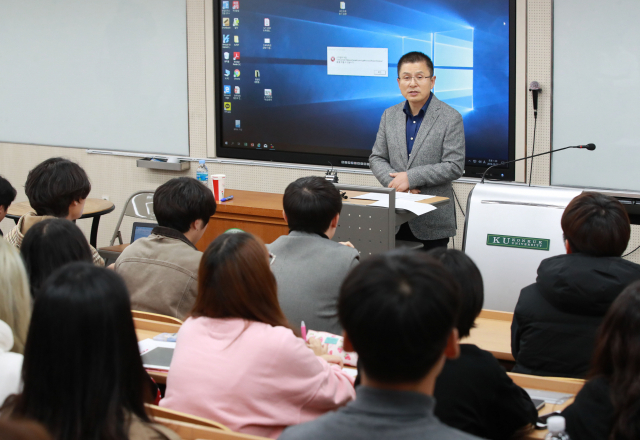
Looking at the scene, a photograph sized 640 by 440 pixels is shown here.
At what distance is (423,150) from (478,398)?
7.66 ft

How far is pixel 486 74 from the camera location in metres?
4.14

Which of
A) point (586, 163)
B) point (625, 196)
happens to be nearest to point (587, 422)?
point (625, 196)

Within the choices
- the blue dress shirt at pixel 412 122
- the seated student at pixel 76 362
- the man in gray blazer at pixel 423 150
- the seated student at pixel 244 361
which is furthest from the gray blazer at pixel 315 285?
the blue dress shirt at pixel 412 122

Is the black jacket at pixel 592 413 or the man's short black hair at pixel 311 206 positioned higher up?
the man's short black hair at pixel 311 206

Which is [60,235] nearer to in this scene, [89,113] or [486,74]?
[486,74]

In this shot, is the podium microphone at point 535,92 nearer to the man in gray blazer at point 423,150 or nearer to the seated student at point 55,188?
the man in gray blazer at point 423,150

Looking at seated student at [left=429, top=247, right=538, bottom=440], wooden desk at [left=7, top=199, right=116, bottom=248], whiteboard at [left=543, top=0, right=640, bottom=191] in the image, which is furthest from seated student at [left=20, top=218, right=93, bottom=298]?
whiteboard at [left=543, top=0, right=640, bottom=191]

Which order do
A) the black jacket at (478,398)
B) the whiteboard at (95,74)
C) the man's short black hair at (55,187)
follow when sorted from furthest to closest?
the whiteboard at (95,74) → the man's short black hair at (55,187) → the black jacket at (478,398)

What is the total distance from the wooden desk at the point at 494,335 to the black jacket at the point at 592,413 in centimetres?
64

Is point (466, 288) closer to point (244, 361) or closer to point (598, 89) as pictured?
point (244, 361)

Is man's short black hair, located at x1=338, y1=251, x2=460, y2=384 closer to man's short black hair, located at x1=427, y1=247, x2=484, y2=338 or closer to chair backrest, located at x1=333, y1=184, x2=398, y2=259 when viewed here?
man's short black hair, located at x1=427, y1=247, x2=484, y2=338

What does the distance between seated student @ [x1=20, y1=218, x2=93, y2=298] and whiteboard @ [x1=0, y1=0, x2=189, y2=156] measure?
3.61 m

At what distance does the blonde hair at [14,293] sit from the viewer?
4.65ft

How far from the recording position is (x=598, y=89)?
3.86 meters
